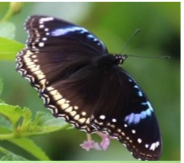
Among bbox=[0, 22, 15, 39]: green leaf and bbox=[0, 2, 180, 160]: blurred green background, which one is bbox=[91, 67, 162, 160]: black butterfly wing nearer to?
bbox=[0, 22, 15, 39]: green leaf

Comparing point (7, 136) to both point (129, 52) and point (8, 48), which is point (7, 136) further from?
point (129, 52)

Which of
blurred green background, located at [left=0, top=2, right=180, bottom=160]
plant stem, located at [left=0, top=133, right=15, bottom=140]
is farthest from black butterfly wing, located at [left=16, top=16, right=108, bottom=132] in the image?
blurred green background, located at [left=0, top=2, right=180, bottom=160]

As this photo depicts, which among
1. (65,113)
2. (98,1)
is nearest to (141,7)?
(98,1)

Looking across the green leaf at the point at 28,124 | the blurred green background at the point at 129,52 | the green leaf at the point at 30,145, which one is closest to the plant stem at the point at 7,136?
the green leaf at the point at 28,124

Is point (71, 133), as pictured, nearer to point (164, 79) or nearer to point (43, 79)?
point (164, 79)

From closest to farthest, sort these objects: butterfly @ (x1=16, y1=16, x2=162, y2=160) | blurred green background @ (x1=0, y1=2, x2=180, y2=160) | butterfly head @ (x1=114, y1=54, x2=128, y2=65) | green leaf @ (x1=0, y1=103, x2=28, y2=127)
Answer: green leaf @ (x1=0, y1=103, x2=28, y2=127) < butterfly @ (x1=16, y1=16, x2=162, y2=160) < butterfly head @ (x1=114, y1=54, x2=128, y2=65) < blurred green background @ (x1=0, y1=2, x2=180, y2=160)

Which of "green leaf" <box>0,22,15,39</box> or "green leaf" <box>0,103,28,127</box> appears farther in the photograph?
"green leaf" <box>0,22,15,39</box>
